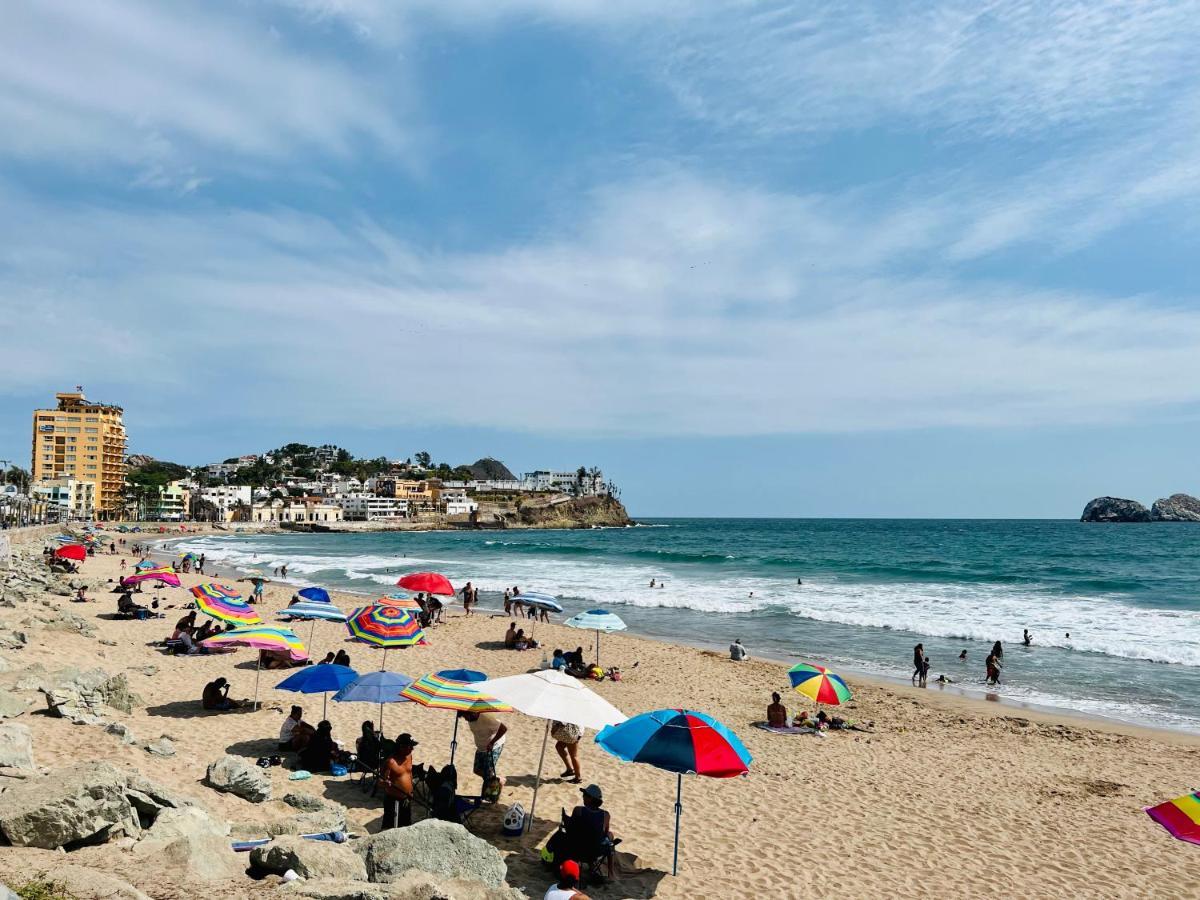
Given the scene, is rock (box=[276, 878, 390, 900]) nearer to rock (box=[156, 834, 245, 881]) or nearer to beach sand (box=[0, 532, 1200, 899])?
beach sand (box=[0, 532, 1200, 899])

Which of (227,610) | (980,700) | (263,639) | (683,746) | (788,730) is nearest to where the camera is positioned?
(683,746)

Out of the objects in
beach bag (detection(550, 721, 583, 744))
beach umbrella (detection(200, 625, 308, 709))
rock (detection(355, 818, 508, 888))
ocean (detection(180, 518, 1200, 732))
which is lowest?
ocean (detection(180, 518, 1200, 732))

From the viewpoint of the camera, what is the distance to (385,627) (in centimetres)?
1405

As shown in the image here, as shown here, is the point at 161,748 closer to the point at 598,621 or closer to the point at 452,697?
the point at 452,697

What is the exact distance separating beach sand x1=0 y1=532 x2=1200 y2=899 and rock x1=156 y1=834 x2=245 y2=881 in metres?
0.22

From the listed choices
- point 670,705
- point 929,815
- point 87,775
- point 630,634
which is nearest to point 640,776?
point 929,815

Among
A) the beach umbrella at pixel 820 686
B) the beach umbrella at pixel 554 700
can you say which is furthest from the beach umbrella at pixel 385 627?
the beach umbrella at pixel 820 686

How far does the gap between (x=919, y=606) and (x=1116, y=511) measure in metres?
184

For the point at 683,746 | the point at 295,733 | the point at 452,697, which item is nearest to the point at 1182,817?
the point at 683,746

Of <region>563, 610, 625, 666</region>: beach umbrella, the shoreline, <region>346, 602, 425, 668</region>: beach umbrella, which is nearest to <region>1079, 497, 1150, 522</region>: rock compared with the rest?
the shoreline

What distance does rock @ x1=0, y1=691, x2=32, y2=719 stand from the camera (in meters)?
9.26

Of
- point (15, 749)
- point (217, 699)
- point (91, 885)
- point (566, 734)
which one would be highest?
point (91, 885)

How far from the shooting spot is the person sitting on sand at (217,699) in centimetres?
1248

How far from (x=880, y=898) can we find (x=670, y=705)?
805 centimetres
